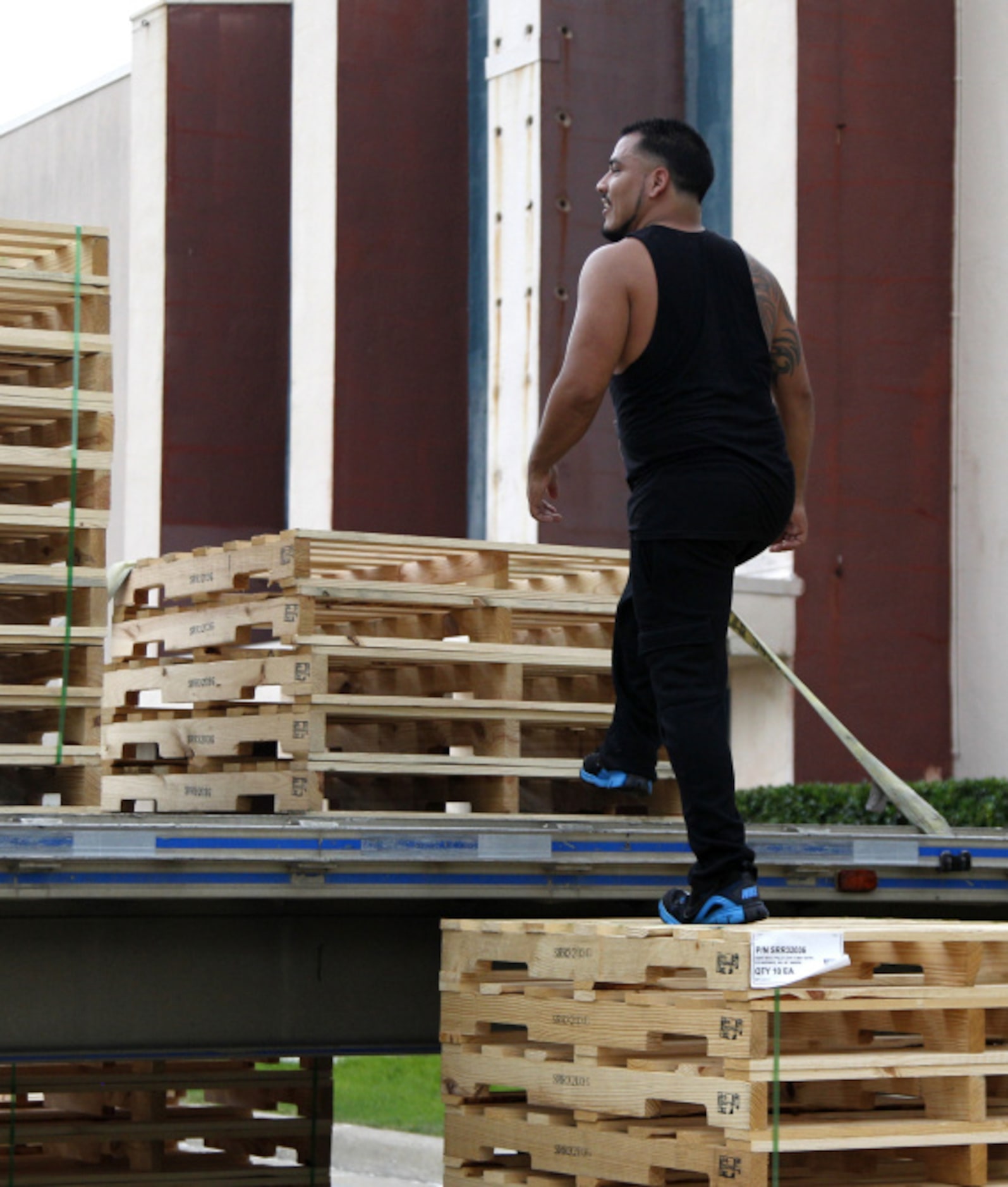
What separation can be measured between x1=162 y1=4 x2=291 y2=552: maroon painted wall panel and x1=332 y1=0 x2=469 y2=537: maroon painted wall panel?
65.8 inches

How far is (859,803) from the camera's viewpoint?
50.8ft

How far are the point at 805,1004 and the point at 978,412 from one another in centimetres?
1432

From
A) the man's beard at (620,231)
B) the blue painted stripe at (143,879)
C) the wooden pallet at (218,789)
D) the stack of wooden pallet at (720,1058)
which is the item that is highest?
the man's beard at (620,231)

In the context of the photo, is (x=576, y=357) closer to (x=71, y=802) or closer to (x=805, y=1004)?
(x=805, y=1004)

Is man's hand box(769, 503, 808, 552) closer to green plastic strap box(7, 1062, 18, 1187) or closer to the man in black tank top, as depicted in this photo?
the man in black tank top

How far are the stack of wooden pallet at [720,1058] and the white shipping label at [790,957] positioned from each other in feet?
0.07

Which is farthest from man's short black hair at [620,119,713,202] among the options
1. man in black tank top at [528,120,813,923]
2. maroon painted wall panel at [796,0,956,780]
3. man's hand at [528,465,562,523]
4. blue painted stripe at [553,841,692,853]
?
maroon painted wall panel at [796,0,956,780]

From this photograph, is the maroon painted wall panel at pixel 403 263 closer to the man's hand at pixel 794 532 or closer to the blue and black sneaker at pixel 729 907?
the man's hand at pixel 794 532

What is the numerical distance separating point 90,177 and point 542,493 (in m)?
23.1

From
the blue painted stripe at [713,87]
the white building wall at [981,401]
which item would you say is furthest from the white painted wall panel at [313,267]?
the white building wall at [981,401]

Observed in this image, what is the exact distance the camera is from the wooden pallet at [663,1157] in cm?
507

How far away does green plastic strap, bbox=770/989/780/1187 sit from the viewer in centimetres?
496

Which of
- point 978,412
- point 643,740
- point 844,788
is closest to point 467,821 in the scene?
point 643,740

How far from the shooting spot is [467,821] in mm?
6336
